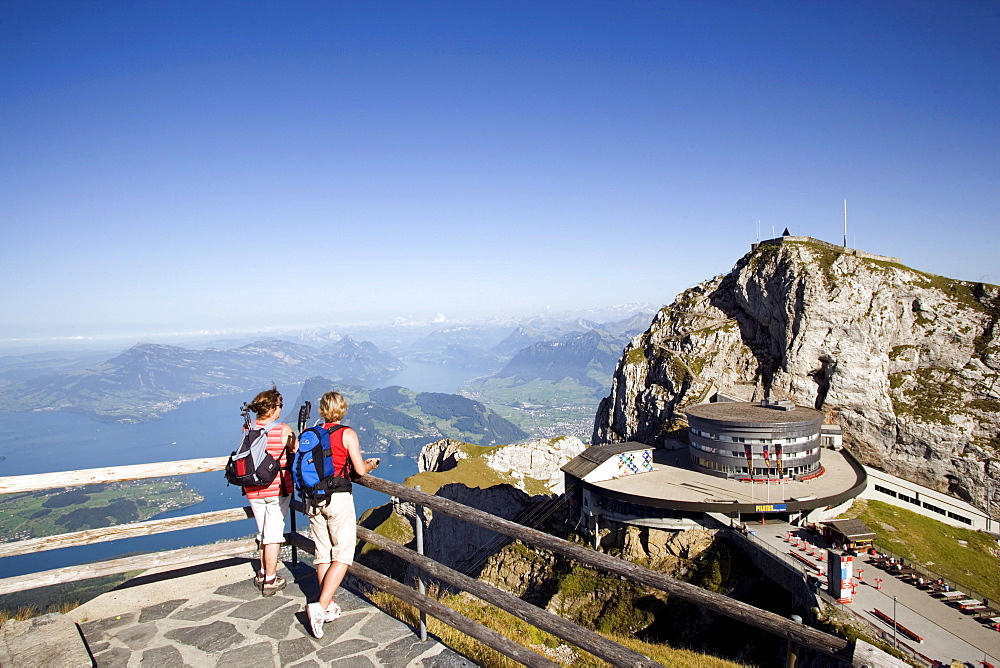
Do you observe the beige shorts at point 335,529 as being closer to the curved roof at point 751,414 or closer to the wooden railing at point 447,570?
the wooden railing at point 447,570

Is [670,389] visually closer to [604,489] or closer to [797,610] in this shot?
[604,489]

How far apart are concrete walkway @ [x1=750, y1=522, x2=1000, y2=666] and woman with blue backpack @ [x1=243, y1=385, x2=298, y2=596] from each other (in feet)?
119

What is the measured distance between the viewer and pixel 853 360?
77.0 meters

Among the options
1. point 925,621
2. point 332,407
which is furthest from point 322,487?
point 925,621

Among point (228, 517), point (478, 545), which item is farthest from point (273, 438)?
point (478, 545)

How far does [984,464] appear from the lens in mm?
64688

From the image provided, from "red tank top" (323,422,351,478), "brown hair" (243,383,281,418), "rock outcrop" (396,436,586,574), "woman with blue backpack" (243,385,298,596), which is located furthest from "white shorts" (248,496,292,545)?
"rock outcrop" (396,436,586,574)

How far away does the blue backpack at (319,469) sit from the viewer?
8.73 m

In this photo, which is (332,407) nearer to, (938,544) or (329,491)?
(329,491)

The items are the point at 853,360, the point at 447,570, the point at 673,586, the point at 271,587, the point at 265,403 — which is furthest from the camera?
the point at 853,360

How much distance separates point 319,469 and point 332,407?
1.03 meters

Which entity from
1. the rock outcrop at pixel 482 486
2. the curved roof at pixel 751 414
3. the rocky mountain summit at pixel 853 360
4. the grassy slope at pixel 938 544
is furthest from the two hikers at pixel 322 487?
the rocky mountain summit at pixel 853 360

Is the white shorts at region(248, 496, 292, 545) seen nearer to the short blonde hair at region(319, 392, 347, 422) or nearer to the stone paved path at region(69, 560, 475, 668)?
the stone paved path at region(69, 560, 475, 668)

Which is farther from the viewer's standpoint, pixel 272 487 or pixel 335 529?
pixel 272 487
